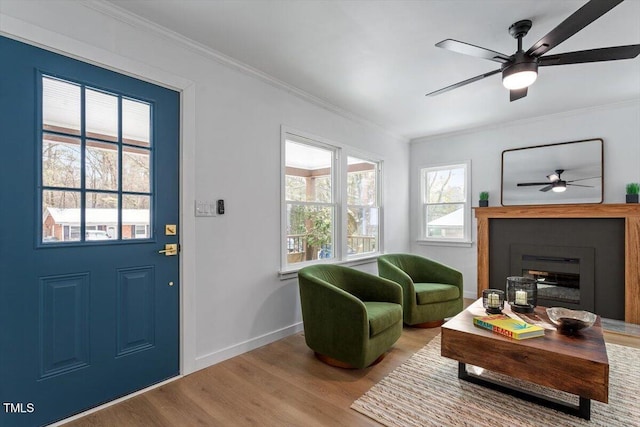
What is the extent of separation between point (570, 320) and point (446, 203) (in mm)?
3212

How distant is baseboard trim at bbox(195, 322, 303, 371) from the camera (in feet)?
8.47

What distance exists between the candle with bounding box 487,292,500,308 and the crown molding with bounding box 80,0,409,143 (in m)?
2.64

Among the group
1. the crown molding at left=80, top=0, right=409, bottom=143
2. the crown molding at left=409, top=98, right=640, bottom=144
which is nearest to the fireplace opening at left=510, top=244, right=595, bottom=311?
the crown molding at left=409, top=98, right=640, bottom=144

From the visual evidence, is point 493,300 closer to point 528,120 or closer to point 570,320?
point 570,320

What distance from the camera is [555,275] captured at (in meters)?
4.12

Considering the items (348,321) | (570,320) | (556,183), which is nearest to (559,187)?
(556,183)

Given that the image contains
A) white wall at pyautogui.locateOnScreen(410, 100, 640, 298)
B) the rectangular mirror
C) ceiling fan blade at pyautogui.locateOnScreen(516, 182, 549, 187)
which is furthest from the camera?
ceiling fan blade at pyautogui.locateOnScreen(516, 182, 549, 187)

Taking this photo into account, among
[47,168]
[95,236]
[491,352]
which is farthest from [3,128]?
[491,352]

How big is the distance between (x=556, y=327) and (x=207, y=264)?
2631 millimetres

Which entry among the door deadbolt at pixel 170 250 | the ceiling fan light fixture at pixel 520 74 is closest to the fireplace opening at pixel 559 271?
the ceiling fan light fixture at pixel 520 74

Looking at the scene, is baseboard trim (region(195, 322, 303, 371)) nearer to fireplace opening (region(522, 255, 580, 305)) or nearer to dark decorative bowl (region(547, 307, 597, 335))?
dark decorative bowl (region(547, 307, 597, 335))

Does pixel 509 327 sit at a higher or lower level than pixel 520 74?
lower

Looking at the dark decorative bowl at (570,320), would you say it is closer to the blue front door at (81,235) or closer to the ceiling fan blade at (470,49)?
the ceiling fan blade at (470,49)

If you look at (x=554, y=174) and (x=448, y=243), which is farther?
(x=448, y=243)
